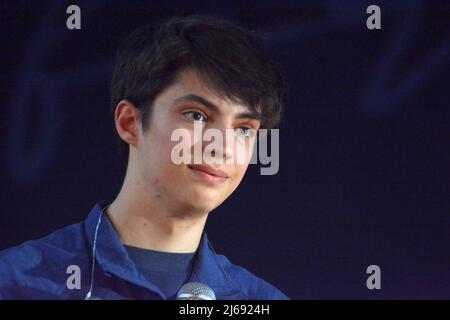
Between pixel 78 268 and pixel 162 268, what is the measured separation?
27 centimetres

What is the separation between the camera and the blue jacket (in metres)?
2.51

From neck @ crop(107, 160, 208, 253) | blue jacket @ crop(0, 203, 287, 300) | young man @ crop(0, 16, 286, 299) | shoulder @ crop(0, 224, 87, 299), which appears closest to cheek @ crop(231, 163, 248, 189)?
young man @ crop(0, 16, 286, 299)

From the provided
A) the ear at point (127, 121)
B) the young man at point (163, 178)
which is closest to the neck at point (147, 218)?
the young man at point (163, 178)

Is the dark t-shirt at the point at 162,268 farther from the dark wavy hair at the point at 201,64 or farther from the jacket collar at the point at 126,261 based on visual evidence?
the dark wavy hair at the point at 201,64

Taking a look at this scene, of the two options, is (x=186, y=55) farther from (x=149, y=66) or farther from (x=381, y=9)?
(x=381, y=9)

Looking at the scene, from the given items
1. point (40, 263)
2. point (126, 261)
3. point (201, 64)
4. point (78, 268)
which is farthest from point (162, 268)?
point (201, 64)

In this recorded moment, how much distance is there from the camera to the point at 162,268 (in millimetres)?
2582

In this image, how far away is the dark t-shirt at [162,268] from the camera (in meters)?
2.56

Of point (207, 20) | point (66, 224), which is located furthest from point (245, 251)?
point (207, 20)

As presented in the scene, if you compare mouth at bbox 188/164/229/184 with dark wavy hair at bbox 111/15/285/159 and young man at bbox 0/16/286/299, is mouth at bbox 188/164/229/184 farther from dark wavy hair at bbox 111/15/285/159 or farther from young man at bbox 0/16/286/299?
dark wavy hair at bbox 111/15/285/159

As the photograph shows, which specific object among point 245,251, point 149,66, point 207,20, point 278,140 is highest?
point 207,20

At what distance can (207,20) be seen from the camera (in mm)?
2670

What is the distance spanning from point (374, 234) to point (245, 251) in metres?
0.46

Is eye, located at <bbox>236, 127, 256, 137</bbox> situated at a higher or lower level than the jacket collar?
higher
